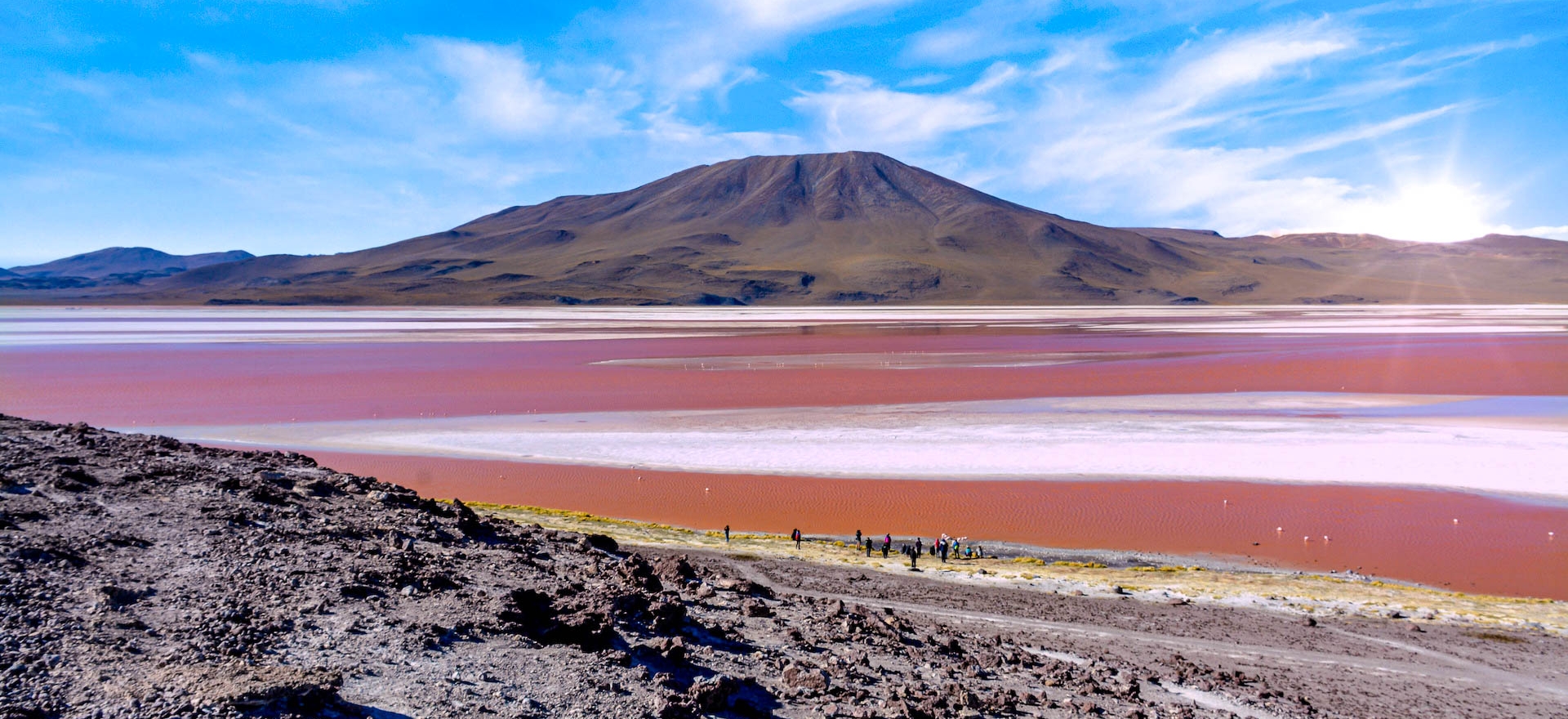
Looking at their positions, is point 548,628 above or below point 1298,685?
above

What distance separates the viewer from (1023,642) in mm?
8203

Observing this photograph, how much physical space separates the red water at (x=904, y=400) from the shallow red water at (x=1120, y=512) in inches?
2.2

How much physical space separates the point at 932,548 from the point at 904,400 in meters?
15.3

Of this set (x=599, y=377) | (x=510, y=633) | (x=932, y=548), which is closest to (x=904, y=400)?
(x=599, y=377)

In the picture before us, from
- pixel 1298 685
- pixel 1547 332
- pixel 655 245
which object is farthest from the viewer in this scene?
pixel 655 245

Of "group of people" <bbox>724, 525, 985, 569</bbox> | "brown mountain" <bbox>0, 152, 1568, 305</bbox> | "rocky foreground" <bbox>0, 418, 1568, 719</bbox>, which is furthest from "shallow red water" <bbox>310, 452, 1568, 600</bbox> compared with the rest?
"brown mountain" <bbox>0, 152, 1568, 305</bbox>

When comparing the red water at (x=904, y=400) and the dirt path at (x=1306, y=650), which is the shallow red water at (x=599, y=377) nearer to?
the red water at (x=904, y=400)

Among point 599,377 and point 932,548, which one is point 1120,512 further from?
point 599,377

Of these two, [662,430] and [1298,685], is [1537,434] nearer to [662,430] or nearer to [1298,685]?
[1298,685]

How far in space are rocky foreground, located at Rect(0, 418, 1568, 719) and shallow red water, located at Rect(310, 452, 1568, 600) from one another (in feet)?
14.3

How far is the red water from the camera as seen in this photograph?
14.7 meters

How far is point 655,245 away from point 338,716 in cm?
19110

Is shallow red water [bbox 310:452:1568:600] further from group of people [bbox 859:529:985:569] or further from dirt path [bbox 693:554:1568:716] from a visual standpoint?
dirt path [bbox 693:554:1568:716]

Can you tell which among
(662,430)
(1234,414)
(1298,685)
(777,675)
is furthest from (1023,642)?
(1234,414)
